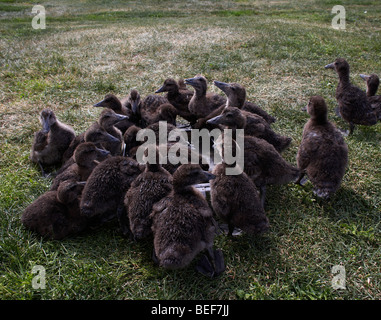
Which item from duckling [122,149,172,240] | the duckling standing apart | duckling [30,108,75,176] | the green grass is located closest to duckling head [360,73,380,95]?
the green grass

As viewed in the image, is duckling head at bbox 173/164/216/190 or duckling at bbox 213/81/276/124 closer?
duckling head at bbox 173/164/216/190

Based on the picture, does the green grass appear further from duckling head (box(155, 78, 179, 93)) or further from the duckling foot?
duckling head (box(155, 78, 179, 93))

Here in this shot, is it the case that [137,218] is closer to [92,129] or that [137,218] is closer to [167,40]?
[92,129]

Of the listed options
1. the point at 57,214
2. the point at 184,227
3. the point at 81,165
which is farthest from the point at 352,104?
the point at 57,214

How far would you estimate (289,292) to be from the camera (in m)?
2.60

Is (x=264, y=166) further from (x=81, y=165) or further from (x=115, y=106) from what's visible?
(x=115, y=106)

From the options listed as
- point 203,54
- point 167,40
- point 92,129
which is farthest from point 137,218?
point 167,40

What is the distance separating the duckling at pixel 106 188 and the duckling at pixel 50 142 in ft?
4.16

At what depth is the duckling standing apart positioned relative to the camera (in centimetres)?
288

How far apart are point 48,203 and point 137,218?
1009 millimetres

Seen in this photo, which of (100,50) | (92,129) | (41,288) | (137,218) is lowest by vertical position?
(41,288)

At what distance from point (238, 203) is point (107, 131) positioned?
2209 millimetres

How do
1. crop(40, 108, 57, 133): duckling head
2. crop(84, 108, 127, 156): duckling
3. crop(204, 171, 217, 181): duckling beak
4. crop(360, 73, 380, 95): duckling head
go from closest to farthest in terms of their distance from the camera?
crop(204, 171, 217, 181): duckling beak, crop(84, 108, 127, 156): duckling, crop(40, 108, 57, 133): duckling head, crop(360, 73, 380, 95): duckling head
